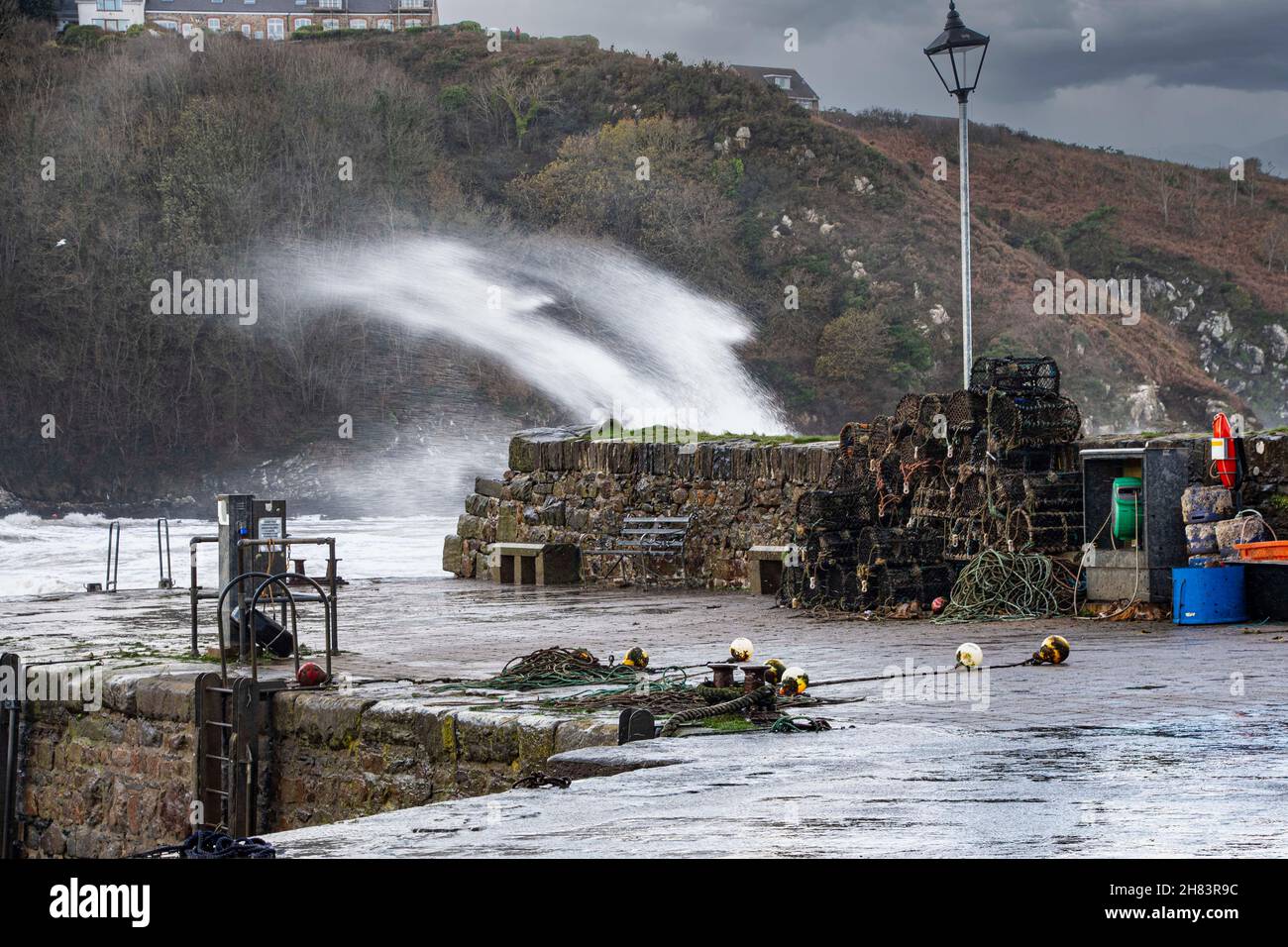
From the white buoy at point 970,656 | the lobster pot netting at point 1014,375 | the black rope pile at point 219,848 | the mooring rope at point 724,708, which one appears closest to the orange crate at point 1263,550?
the lobster pot netting at point 1014,375

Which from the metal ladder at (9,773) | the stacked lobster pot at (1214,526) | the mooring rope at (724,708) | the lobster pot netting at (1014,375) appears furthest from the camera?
the lobster pot netting at (1014,375)

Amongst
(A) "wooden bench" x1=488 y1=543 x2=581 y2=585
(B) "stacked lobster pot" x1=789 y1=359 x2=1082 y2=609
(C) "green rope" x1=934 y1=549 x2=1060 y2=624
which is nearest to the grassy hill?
(A) "wooden bench" x1=488 y1=543 x2=581 y2=585

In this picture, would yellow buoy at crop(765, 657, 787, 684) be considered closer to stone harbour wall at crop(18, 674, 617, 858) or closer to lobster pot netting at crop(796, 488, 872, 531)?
stone harbour wall at crop(18, 674, 617, 858)

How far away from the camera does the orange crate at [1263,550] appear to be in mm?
11552

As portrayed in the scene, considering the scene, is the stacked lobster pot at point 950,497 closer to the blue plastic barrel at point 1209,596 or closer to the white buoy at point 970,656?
the blue plastic barrel at point 1209,596

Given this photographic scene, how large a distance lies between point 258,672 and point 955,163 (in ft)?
306

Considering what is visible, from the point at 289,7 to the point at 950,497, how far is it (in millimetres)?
109227

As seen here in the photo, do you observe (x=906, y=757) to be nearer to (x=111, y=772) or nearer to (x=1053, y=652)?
(x=1053, y=652)

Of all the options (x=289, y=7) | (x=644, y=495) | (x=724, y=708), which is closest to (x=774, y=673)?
(x=724, y=708)

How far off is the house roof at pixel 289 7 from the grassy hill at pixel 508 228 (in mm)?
16549

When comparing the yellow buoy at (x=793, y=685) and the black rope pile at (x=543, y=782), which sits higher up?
the yellow buoy at (x=793, y=685)

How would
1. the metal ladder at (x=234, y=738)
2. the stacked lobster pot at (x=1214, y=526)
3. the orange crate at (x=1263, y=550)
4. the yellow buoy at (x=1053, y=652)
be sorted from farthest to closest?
the stacked lobster pot at (x=1214, y=526)
the orange crate at (x=1263, y=550)
the metal ladder at (x=234, y=738)
the yellow buoy at (x=1053, y=652)

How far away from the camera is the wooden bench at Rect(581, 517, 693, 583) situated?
687 inches
